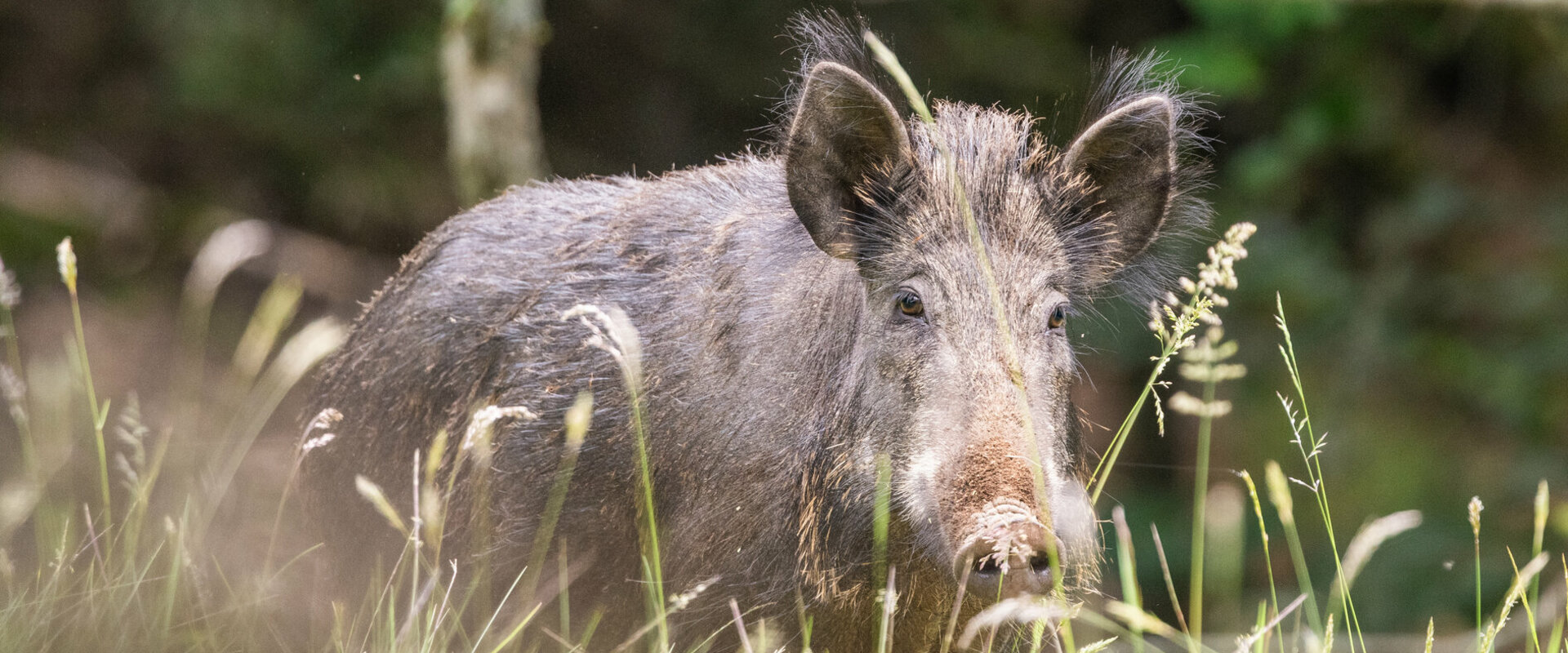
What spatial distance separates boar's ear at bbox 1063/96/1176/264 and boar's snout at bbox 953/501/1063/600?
107cm

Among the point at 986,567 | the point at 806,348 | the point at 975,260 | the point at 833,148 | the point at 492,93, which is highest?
the point at 492,93

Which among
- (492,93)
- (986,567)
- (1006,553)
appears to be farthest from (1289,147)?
(1006,553)

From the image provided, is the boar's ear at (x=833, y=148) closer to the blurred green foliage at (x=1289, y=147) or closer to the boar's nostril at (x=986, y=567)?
the boar's nostril at (x=986, y=567)

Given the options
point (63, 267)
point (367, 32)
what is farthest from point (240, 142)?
point (63, 267)

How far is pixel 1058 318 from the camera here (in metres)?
2.93

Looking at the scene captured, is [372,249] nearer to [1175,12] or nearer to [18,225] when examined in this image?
Result: [18,225]

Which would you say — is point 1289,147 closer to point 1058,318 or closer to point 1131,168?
point 1131,168

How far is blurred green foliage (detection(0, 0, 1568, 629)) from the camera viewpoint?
6.78 meters

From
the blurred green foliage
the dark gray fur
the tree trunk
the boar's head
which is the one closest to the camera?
the boar's head

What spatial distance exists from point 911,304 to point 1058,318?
1.09 feet

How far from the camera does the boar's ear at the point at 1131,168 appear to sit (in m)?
3.08

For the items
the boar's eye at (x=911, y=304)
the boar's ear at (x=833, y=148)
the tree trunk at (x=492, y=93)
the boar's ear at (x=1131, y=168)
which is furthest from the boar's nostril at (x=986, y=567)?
the tree trunk at (x=492, y=93)

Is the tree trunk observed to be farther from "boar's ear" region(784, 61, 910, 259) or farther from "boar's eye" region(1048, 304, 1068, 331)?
"boar's eye" region(1048, 304, 1068, 331)

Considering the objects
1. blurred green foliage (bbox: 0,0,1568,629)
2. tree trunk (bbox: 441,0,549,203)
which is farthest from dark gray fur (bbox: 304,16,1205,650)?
blurred green foliage (bbox: 0,0,1568,629)
